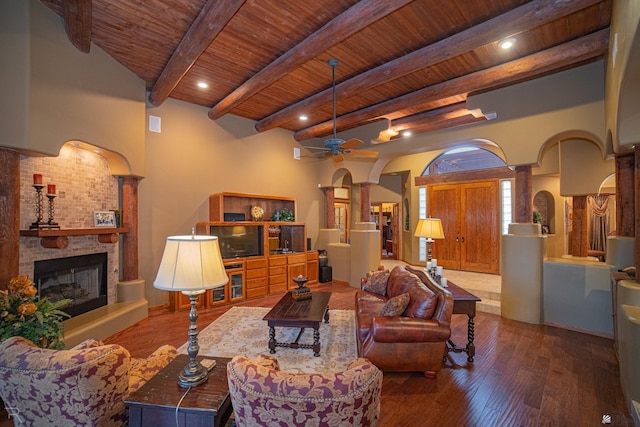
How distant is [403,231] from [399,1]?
286 inches

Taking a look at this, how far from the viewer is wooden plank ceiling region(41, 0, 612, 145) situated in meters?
3.05

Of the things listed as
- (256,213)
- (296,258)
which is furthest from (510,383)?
(256,213)

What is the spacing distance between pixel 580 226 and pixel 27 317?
30.9ft

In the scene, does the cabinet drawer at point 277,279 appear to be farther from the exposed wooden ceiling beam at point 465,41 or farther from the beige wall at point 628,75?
the beige wall at point 628,75

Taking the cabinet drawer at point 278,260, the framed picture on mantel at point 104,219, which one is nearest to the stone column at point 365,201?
the cabinet drawer at point 278,260

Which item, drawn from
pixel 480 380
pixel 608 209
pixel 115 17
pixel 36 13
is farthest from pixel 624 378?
pixel 608 209

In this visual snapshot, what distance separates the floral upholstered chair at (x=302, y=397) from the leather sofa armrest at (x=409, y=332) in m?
1.55

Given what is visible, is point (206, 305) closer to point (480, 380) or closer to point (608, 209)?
point (480, 380)

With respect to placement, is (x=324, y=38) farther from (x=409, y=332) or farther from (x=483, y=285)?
(x=483, y=285)

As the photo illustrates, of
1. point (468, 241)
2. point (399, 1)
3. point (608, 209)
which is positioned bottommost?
point (468, 241)

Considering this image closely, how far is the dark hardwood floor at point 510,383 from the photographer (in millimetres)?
2443

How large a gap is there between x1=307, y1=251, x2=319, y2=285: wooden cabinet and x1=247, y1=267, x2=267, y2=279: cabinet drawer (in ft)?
4.02

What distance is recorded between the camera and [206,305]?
17.5 ft

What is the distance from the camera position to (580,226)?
6.67 metres
